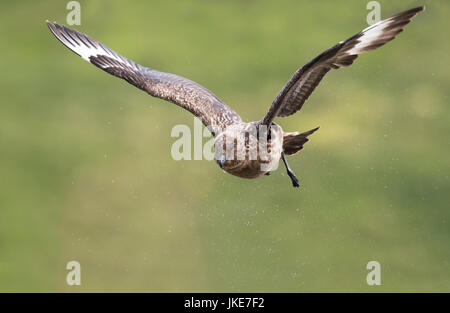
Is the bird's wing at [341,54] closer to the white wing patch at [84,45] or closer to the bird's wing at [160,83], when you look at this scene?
the bird's wing at [160,83]

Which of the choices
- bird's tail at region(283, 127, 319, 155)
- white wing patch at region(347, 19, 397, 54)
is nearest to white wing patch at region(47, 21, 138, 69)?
bird's tail at region(283, 127, 319, 155)

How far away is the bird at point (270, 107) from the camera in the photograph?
6.38 metres

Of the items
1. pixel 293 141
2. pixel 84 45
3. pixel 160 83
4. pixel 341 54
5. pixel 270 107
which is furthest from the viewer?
pixel 84 45

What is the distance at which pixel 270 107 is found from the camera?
6.92 meters

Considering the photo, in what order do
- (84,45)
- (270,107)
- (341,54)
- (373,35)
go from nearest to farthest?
(373,35), (341,54), (270,107), (84,45)

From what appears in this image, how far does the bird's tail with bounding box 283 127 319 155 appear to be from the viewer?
7648 millimetres

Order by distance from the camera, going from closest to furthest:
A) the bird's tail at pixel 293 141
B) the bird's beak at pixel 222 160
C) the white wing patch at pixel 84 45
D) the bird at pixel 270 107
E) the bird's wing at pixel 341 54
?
1. the bird's wing at pixel 341 54
2. the bird at pixel 270 107
3. the bird's beak at pixel 222 160
4. the bird's tail at pixel 293 141
5. the white wing patch at pixel 84 45

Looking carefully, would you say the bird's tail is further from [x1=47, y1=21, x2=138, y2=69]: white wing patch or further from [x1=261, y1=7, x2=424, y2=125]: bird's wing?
[x1=47, y1=21, x2=138, y2=69]: white wing patch

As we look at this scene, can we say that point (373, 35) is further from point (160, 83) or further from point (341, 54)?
point (160, 83)

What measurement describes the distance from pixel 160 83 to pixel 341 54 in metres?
2.60

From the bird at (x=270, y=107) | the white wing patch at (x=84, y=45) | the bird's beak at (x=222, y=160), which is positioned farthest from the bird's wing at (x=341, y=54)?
the white wing patch at (x=84, y=45)

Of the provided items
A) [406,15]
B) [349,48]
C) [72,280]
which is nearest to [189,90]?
[349,48]

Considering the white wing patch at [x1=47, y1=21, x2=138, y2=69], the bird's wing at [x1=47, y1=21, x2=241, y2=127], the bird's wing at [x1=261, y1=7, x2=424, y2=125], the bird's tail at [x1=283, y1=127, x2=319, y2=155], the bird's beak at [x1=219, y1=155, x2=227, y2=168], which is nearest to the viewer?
the bird's wing at [x1=261, y1=7, x2=424, y2=125]

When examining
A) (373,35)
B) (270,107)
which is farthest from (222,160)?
(373,35)
